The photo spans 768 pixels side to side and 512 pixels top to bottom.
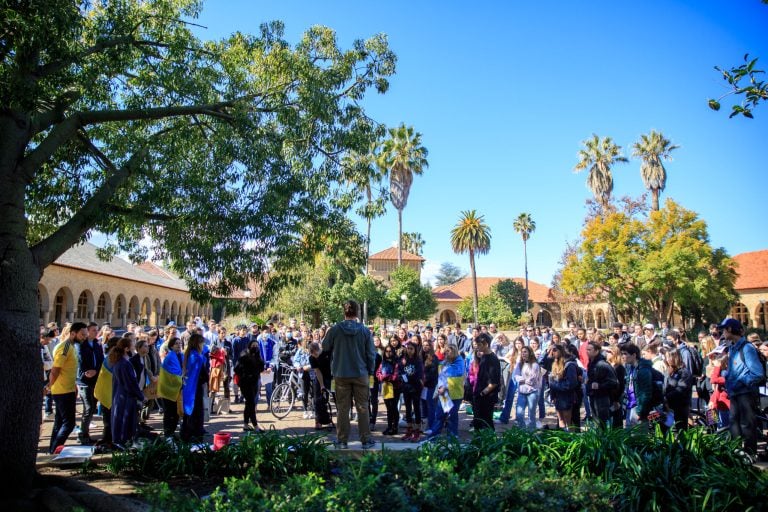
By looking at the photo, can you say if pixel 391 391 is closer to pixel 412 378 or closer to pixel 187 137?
pixel 412 378

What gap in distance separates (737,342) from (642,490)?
349 centimetres

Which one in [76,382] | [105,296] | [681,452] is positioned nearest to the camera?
[681,452]

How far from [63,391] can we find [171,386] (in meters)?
1.49

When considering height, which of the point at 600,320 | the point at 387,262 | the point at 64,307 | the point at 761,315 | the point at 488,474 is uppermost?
the point at 387,262

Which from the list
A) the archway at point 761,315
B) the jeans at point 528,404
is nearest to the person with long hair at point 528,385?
the jeans at point 528,404

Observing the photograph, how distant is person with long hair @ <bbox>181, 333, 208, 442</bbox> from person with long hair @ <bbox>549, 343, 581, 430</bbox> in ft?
18.8

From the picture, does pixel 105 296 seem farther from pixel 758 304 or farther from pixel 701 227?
pixel 758 304

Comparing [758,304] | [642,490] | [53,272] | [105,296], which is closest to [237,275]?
[642,490]

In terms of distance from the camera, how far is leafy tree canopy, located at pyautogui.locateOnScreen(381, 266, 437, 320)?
4947 centimetres

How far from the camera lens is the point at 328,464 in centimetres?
648

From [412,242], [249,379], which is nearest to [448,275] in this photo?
[412,242]

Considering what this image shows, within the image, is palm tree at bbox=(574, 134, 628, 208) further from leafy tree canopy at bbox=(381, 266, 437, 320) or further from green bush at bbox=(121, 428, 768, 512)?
green bush at bbox=(121, 428, 768, 512)

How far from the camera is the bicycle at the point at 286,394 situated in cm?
1181

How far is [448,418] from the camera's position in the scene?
899 centimetres
